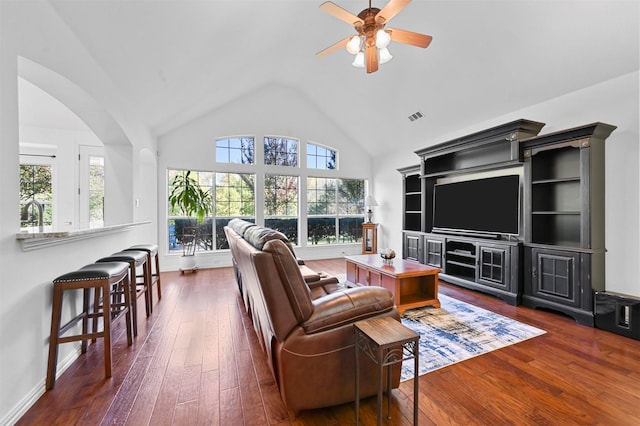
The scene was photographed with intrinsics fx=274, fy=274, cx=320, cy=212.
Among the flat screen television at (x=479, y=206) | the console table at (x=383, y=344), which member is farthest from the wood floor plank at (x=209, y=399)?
the flat screen television at (x=479, y=206)

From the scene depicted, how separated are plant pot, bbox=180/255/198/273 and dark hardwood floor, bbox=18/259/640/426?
7.95 feet

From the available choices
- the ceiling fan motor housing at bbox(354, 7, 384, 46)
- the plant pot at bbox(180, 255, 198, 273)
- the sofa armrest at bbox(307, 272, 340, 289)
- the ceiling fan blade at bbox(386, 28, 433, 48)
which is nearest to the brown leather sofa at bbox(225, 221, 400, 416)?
the sofa armrest at bbox(307, 272, 340, 289)

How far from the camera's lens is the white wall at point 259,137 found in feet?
17.8

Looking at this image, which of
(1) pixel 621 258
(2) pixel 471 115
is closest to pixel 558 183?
(1) pixel 621 258

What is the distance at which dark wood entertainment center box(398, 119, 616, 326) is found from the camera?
9.56ft

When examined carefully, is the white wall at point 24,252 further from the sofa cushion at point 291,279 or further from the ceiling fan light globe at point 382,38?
the ceiling fan light globe at point 382,38

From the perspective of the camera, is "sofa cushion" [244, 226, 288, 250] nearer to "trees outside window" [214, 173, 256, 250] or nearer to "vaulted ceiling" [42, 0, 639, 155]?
"vaulted ceiling" [42, 0, 639, 155]

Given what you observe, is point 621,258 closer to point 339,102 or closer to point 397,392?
point 397,392

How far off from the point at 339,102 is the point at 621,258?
16.2 ft

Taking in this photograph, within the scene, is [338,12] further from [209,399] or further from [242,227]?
[209,399]

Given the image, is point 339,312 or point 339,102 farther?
point 339,102

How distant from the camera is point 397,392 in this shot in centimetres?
180

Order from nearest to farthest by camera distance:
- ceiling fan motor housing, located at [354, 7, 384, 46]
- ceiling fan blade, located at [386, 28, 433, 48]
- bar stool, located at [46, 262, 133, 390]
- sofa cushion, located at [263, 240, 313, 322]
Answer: sofa cushion, located at [263, 240, 313, 322] < bar stool, located at [46, 262, 133, 390] < ceiling fan motor housing, located at [354, 7, 384, 46] < ceiling fan blade, located at [386, 28, 433, 48]

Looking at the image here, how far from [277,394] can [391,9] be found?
305 centimetres
